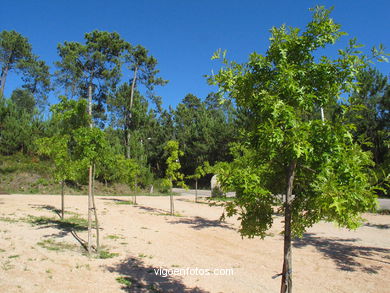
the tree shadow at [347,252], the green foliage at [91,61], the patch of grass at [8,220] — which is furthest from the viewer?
the green foliage at [91,61]

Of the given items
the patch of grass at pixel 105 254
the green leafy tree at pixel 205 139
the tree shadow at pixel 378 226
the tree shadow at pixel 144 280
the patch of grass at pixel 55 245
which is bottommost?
the tree shadow at pixel 378 226

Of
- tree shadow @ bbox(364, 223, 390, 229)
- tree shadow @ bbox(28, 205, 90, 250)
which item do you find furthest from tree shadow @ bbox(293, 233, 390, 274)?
tree shadow @ bbox(28, 205, 90, 250)

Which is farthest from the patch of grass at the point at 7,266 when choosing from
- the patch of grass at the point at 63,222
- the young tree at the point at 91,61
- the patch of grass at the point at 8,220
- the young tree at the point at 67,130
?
the young tree at the point at 91,61

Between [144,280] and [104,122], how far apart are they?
3556cm

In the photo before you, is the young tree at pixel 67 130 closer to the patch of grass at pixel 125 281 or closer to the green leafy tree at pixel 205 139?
the patch of grass at pixel 125 281

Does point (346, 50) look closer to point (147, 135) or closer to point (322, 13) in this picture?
point (322, 13)

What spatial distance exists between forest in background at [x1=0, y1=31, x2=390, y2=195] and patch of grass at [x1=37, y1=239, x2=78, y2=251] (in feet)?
5.37

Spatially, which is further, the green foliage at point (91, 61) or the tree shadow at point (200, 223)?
the green foliage at point (91, 61)

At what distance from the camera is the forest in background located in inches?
281

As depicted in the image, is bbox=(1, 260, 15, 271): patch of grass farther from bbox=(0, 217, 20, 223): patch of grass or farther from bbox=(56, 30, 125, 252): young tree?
bbox=(56, 30, 125, 252): young tree

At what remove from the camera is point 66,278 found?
5086mm

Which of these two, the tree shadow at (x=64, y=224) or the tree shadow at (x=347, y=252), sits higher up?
the tree shadow at (x=64, y=224)

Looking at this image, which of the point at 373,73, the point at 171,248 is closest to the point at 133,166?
the point at 171,248

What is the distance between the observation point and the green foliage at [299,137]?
269 cm
